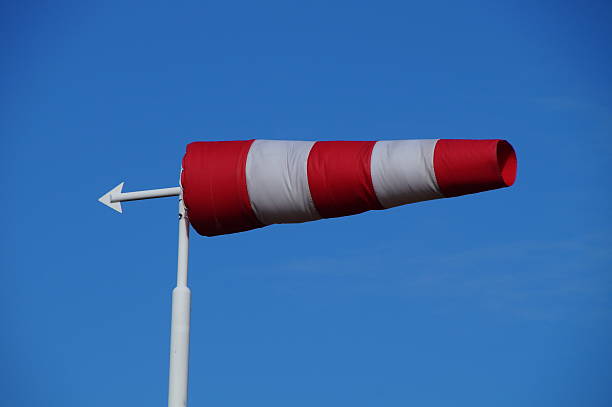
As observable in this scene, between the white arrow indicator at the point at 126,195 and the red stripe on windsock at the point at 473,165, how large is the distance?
113 inches

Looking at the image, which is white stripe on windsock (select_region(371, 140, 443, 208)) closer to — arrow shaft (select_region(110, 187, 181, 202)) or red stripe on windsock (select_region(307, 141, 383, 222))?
red stripe on windsock (select_region(307, 141, 383, 222))

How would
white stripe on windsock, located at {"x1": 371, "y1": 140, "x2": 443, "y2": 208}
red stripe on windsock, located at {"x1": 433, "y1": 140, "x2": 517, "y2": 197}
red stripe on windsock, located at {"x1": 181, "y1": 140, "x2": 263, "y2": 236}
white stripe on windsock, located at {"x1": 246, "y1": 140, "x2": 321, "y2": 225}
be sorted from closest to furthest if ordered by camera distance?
red stripe on windsock, located at {"x1": 433, "y1": 140, "x2": 517, "y2": 197}, white stripe on windsock, located at {"x1": 371, "y1": 140, "x2": 443, "y2": 208}, white stripe on windsock, located at {"x1": 246, "y1": 140, "x2": 321, "y2": 225}, red stripe on windsock, located at {"x1": 181, "y1": 140, "x2": 263, "y2": 236}

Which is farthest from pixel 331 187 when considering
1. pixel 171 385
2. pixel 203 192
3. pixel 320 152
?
pixel 171 385

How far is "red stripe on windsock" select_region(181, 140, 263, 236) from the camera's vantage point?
11875mm

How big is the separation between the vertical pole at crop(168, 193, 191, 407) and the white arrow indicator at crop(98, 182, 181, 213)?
0.72 m

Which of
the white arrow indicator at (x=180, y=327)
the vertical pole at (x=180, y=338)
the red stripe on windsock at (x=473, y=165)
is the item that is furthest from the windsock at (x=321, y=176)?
the vertical pole at (x=180, y=338)

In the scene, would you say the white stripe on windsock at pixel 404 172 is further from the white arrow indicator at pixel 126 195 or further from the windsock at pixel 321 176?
the white arrow indicator at pixel 126 195

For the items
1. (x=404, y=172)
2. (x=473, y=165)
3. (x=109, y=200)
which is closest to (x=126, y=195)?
(x=109, y=200)

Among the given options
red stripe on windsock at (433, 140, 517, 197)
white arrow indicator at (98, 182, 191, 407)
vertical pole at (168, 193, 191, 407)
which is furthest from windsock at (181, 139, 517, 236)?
vertical pole at (168, 193, 191, 407)

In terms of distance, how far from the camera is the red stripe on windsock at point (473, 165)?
10.9 meters

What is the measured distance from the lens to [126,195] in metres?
12.1

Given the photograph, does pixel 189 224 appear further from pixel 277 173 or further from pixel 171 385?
pixel 171 385

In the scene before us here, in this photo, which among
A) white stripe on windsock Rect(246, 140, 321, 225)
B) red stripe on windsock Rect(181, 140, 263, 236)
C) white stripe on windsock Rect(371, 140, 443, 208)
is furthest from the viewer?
red stripe on windsock Rect(181, 140, 263, 236)

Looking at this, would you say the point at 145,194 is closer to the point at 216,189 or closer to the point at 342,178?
the point at 216,189
